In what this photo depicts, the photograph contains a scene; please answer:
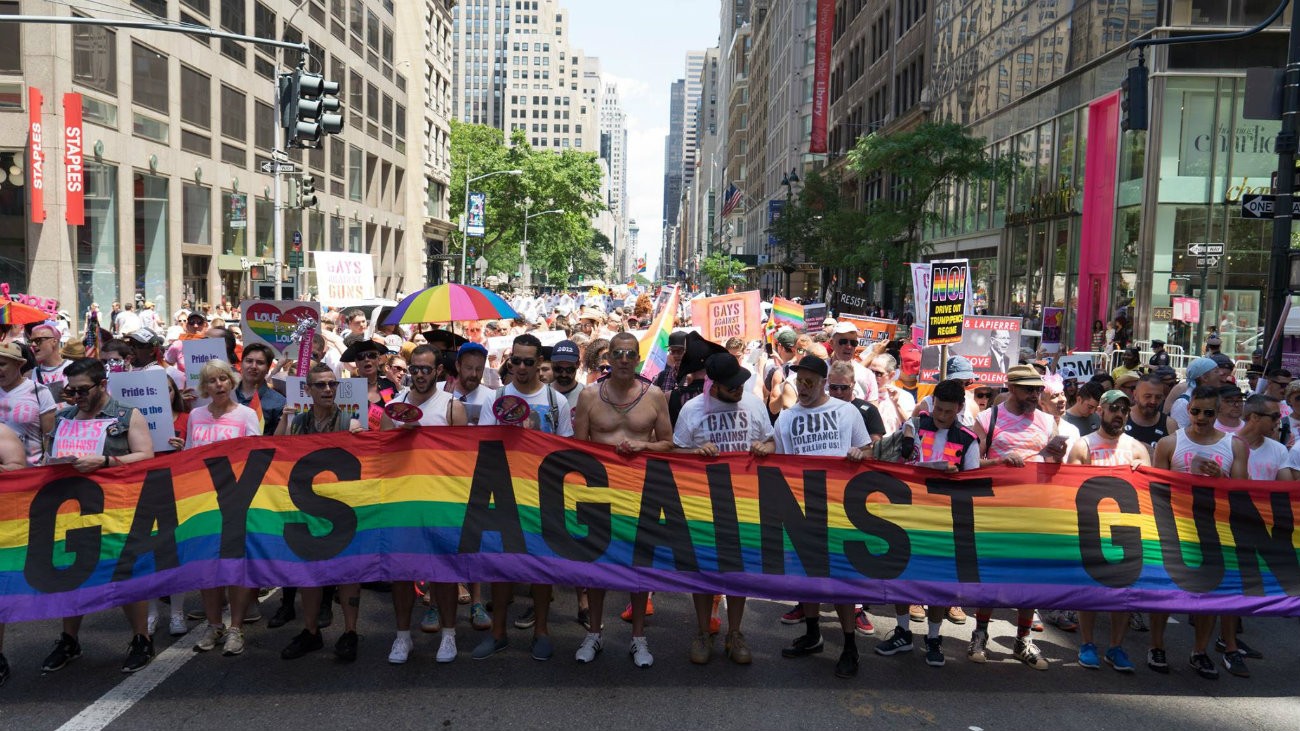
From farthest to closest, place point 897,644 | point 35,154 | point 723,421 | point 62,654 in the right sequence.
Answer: point 35,154 → point 723,421 → point 897,644 → point 62,654

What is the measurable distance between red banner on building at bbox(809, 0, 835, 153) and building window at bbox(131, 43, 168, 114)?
43719 mm

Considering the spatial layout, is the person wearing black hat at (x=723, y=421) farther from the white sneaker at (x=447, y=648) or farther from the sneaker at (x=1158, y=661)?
the sneaker at (x=1158, y=661)

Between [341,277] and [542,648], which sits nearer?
[542,648]

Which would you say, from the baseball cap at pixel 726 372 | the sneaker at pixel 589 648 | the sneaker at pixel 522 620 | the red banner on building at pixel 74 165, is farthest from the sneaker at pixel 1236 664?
the red banner on building at pixel 74 165

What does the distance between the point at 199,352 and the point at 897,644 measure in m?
6.36

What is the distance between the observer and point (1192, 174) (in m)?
25.3

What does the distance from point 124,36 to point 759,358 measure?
2491 centimetres

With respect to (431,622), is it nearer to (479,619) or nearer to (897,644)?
(479,619)

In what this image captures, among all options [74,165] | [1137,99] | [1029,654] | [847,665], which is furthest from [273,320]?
[74,165]

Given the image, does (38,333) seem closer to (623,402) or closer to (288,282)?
(623,402)

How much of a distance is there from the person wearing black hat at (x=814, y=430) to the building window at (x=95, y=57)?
26.9 meters

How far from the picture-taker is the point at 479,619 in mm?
7180

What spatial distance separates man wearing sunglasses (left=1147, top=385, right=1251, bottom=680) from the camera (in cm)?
655

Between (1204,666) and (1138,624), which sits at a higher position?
(1204,666)
